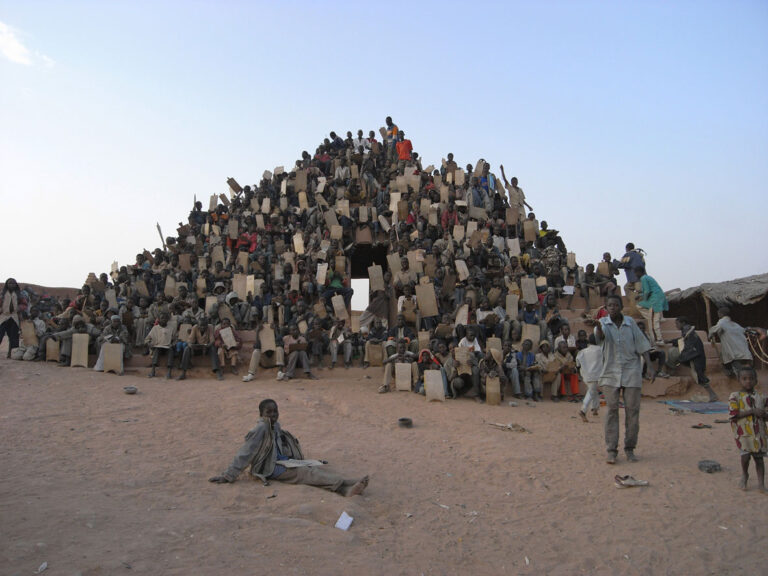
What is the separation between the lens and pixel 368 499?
4.99m

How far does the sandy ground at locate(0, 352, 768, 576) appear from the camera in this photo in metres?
3.74

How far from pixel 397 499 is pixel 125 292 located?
1052 cm

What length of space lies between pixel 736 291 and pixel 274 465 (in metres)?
14.9

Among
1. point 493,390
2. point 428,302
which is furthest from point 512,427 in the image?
point 428,302

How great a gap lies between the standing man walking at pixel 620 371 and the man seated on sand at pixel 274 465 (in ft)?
9.19

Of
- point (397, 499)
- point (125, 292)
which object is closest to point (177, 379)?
point (125, 292)

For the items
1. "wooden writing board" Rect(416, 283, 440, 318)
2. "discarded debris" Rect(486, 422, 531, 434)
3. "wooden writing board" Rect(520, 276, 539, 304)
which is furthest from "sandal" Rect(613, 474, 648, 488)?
"wooden writing board" Rect(520, 276, 539, 304)

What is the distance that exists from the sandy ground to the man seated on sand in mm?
120

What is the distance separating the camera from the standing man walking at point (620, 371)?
5766 millimetres

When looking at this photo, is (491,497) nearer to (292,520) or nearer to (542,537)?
(542,537)

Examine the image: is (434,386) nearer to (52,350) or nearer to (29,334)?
(52,350)

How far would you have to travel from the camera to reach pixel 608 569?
3846mm

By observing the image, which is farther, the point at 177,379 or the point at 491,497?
the point at 177,379

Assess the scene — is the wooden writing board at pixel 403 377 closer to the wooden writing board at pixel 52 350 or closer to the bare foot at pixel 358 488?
the bare foot at pixel 358 488
